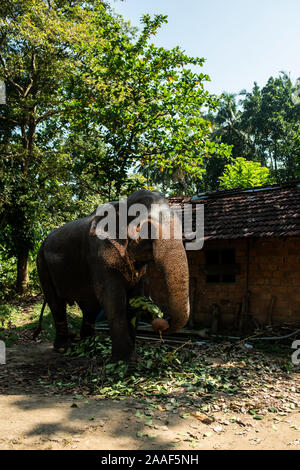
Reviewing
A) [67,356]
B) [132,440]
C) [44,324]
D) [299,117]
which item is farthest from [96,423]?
[299,117]

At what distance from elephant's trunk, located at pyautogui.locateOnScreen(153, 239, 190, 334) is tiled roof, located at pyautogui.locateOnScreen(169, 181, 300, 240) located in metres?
4.39

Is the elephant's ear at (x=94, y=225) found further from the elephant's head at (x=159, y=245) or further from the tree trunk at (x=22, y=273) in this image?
the tree trunk at (x=22, y=273)

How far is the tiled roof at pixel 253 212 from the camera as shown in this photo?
8.90 m

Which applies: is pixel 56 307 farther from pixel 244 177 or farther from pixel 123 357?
pixel 244 177

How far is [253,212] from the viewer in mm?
10016

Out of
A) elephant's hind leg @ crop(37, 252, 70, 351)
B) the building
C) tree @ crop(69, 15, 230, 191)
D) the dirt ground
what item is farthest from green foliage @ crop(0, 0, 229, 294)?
the dirt ground

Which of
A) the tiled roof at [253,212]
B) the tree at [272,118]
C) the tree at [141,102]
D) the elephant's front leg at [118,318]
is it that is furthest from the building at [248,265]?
the tree at [272,118]

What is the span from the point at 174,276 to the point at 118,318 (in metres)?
1.37

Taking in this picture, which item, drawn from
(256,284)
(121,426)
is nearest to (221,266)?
(256,284)

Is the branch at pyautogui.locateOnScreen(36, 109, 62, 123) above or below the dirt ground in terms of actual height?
above

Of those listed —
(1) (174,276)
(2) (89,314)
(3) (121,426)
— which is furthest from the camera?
(2) (89,314)

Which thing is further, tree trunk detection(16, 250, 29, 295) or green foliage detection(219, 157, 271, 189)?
green foliage detection(219, 157, 271, 189)

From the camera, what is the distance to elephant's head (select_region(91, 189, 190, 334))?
476cm

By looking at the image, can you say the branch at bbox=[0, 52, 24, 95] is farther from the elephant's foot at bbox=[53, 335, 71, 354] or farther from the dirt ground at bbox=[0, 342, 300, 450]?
the dirt ground at bbox=[0, 342, 300, 450]
